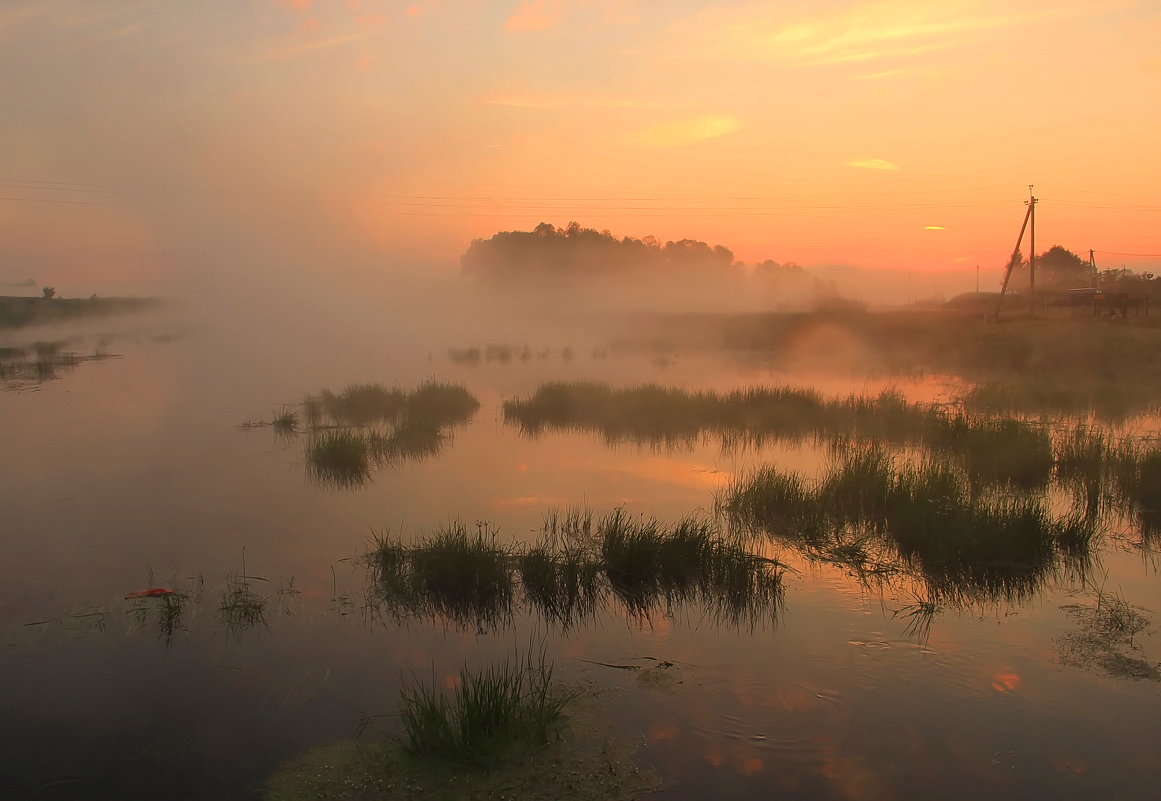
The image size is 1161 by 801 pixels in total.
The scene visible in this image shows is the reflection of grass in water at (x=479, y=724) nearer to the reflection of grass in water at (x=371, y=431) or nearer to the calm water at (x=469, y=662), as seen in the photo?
the calm water at (x=469, y=662)

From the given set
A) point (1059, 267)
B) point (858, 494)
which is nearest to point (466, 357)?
point (858, 494)

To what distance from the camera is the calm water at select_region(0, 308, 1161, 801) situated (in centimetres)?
555

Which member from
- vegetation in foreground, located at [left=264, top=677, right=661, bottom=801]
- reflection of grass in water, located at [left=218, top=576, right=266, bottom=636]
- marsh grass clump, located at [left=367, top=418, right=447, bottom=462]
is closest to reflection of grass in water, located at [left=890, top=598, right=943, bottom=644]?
vegetation in foreground, located at [left=264, top=677, right=661, bottom=801]

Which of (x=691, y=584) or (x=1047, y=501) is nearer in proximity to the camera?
(x=691, y=584)

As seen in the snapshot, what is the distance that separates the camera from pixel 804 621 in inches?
312

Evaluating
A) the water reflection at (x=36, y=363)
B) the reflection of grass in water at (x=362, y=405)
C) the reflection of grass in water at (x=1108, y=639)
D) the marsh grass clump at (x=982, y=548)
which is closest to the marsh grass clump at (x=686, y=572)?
the marsh grass clump at (x=982, y=548)

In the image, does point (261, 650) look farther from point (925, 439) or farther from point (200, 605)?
point (925, 439)

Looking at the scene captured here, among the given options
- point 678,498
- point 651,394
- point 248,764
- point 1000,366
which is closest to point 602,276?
point 1000,366

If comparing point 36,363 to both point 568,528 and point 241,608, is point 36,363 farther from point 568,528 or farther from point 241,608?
point 568,528

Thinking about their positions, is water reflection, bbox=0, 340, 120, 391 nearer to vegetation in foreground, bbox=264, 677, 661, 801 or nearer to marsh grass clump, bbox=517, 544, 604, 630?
marsh grass clump, bbox=517, 544, 604, 630

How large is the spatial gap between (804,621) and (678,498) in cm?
495

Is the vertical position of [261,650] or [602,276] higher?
[602,276]

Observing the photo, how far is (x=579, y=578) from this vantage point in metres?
8.84

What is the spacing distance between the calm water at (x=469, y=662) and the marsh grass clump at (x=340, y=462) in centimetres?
76
